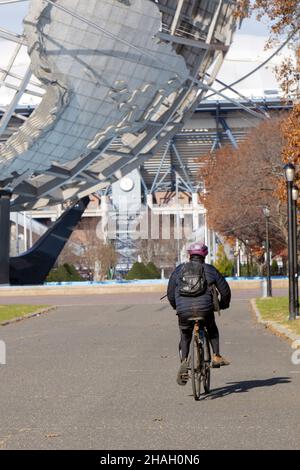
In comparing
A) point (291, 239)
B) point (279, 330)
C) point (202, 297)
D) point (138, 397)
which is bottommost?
point (138, 397)

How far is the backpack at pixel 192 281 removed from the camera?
12445 millimetres

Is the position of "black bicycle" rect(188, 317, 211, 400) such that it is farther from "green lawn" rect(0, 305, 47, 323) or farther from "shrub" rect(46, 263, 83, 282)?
"shrub" rect(46, 263, 83, 282)

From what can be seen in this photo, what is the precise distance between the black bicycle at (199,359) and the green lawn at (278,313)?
966 cm

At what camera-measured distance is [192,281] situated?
1247 cm

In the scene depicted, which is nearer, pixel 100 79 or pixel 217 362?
pixel 217 362

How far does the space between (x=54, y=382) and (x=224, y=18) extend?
47301 millimetres

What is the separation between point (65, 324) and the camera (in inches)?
1173

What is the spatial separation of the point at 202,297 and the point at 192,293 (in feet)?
0.43

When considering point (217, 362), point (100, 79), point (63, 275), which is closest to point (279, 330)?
point (217, 362)

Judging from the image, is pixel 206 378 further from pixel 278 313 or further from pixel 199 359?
pixel 278 313

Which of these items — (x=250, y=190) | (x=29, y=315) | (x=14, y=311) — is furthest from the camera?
(x=250, y=190)

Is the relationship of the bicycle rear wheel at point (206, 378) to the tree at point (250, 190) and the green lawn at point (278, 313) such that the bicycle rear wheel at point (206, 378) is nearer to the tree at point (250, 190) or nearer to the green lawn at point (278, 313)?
the green lawn at point (278, 313)
